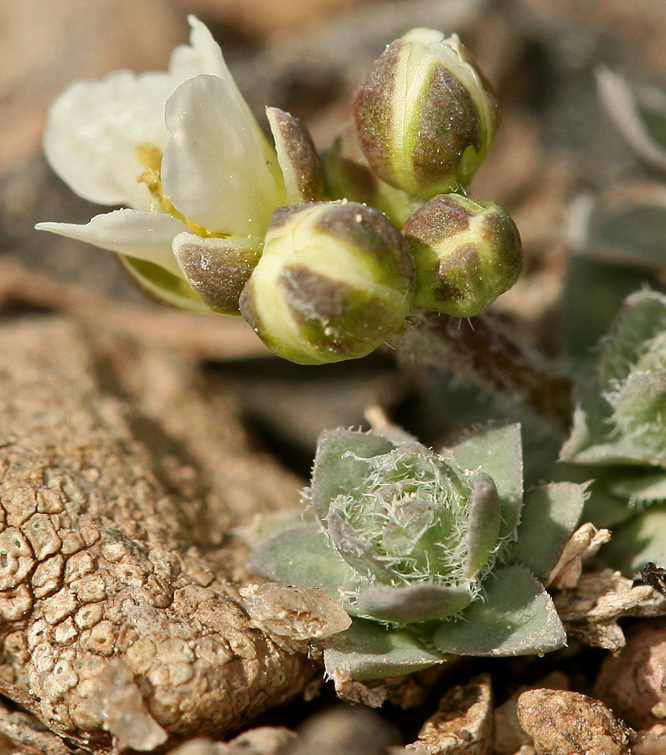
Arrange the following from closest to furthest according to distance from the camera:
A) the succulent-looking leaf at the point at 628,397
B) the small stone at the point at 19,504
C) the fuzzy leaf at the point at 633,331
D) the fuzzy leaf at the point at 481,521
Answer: the fuzzy leaf at the point at 481,521 → the small stone at the point at 19,504 → the succulent-looking leaf at the point at 628,397 → the fuzzy leaf at the point at 633,331

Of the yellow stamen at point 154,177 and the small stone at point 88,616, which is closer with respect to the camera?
the small stone at point 88,616

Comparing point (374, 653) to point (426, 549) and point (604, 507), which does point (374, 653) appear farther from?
point (604, 507)

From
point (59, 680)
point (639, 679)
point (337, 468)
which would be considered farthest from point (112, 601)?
point (639, 679)

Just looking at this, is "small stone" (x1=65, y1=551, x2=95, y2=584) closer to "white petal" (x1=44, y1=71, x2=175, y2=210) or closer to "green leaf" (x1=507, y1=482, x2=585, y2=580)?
"white petal" (x1=44, y1=71, x2=175, y2=210)

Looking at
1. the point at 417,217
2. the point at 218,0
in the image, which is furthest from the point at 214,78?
the point at 218,0

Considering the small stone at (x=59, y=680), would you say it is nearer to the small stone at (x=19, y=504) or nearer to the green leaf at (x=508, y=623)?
the small stone at (x=19, y=504)

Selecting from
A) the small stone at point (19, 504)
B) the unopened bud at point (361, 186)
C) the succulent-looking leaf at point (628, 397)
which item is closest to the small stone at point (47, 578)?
the small stone at point (19, 504)
